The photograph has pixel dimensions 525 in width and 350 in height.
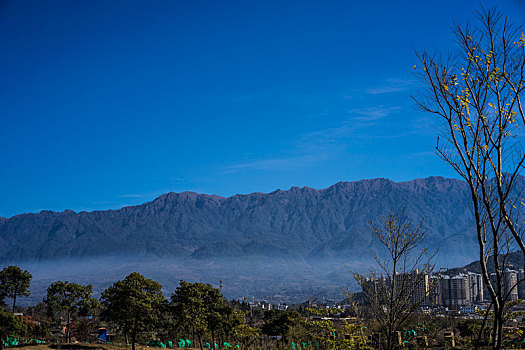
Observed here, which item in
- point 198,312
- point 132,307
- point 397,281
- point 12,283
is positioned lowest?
point 198,312

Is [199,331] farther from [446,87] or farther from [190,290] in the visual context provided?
[446,87]

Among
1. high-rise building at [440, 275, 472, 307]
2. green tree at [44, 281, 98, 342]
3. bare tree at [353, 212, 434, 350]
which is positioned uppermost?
bare tree at [353, 212, 434, 350]

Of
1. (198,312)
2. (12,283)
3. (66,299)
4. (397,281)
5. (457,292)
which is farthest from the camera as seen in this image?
(457,292)

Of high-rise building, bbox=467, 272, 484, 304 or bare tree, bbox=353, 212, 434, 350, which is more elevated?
bare tree, bbox=353, 212, 434, 350

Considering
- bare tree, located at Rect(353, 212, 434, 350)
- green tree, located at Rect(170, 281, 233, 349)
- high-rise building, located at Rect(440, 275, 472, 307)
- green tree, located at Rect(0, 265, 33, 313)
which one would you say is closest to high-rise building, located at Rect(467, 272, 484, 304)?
high-rise building, located at Rect(440, 275, 472, 307)

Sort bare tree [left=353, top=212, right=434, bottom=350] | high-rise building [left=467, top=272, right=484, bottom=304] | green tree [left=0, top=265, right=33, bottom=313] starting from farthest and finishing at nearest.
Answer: high-rise building [left=467, top=272, right=484, bottom=304]
green tree [left=0, top=265, right=33, bottom=313]
bare tree [left=353, top=212, right=434, bottom=350]

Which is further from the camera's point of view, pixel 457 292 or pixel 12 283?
pixel 457 292

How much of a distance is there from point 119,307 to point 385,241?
18.7 metres

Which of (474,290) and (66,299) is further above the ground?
(66,299)

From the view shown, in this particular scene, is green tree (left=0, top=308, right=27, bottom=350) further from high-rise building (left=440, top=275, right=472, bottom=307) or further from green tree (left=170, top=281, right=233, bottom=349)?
high-rise building (left=440, top=275, right=472, bottom=307)

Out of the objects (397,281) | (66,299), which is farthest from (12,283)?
(397,281)

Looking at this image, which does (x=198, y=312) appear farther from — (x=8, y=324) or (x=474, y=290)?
(x=474, y=290)

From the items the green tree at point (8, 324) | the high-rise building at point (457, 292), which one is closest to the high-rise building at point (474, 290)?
the high-rise building at point (457, 292)

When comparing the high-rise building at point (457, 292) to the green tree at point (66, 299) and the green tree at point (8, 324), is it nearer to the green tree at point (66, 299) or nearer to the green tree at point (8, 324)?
the green tree at point (66, 299)
